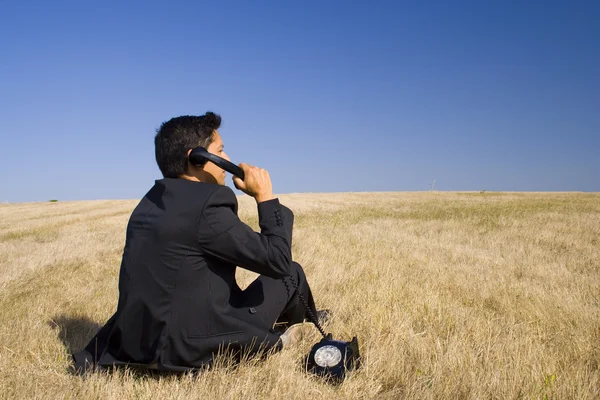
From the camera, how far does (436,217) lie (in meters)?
17.6

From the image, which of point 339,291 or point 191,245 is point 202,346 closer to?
point 191,245

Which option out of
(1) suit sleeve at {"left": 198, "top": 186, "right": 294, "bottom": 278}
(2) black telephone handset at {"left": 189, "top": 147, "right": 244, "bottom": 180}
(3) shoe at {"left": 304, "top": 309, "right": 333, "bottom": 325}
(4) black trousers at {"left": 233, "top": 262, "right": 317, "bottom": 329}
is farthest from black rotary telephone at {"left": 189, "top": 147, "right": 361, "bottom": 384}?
(3) shoe at {"left": 304, "top": 309, "right": 333, "bottom": 325}

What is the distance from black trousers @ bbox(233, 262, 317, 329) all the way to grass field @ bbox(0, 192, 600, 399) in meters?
0.28

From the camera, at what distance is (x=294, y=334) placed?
406cm

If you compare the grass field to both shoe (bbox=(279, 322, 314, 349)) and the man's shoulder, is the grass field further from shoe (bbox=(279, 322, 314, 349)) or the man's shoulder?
the man's shoulder

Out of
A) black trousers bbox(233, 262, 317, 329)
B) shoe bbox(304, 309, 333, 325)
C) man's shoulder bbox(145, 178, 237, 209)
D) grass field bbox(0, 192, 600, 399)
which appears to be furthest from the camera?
shoe bbox(304, 309, 333, 325)

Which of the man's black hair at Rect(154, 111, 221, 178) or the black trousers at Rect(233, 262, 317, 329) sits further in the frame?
the black trousers at Rect(233, 262, 317, 329)

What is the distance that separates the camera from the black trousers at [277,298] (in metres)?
3.70

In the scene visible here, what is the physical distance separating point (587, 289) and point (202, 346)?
5.29 meters

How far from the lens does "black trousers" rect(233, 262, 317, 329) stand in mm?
3699

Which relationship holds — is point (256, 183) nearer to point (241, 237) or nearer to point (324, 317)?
point (241, 237)

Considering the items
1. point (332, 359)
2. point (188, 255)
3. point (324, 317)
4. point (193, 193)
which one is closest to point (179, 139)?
point (193, 193)

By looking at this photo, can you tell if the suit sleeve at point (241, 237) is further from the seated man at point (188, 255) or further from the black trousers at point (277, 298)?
the black trousers at point (277, 298)

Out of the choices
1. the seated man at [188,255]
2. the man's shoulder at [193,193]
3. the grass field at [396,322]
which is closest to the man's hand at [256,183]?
the seated man at [188,255]
